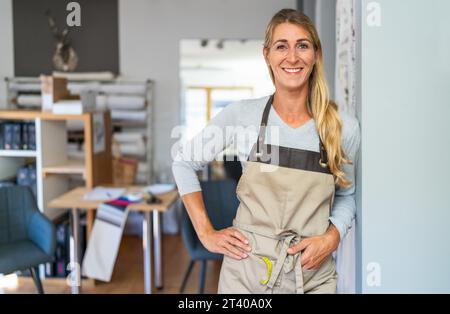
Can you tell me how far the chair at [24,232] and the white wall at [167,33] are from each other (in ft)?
7.23

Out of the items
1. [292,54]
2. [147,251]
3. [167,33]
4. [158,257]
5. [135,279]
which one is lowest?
[135,279]

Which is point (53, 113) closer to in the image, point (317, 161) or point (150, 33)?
point (150, 33)

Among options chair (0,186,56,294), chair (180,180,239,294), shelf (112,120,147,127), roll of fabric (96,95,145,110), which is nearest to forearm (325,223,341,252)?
chair (180,180,239,294)

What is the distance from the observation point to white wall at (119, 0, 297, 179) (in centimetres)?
541

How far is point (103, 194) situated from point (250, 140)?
2.28 meters

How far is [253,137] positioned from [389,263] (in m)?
0.54

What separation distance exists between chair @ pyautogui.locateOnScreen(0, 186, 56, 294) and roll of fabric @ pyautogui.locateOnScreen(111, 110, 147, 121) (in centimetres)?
206

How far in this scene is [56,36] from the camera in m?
5.46

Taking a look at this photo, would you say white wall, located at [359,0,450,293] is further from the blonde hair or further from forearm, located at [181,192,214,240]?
forearm, located at [181,192,214,240]

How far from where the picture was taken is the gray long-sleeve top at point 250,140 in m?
1.47

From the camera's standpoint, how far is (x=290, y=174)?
1443 mm

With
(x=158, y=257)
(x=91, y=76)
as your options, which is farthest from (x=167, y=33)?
(x=158, y=257)

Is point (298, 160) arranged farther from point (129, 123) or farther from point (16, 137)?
point (129, 123)

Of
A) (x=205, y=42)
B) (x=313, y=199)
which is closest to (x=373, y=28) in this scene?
(x=313, y=199)
